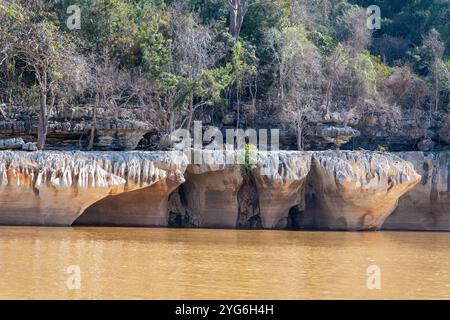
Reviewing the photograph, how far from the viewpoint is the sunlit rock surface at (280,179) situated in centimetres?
2450

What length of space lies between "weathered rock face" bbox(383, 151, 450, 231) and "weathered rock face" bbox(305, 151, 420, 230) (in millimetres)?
1918

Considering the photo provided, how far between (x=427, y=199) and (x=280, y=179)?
600 cm

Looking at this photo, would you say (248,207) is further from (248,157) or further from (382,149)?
(382,149)

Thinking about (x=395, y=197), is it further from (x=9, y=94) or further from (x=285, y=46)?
(x=9, y=94)

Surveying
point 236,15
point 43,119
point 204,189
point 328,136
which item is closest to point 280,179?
point 204,189

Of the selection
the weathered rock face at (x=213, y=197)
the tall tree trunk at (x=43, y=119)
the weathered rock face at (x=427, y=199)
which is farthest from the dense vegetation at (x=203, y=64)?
the weathered rock face at (x=427, y=199)

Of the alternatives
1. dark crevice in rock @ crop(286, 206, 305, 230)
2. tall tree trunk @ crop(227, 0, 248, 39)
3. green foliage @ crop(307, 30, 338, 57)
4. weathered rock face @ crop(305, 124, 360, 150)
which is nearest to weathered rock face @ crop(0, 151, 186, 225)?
dark crevice in rock @ crop(286, 206, 305, 230)

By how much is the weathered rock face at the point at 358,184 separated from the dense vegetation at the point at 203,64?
3759 millimetres

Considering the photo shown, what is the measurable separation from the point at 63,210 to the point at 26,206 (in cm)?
105

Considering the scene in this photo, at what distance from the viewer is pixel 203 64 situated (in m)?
29.2

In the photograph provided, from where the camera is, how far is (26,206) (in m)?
22.6

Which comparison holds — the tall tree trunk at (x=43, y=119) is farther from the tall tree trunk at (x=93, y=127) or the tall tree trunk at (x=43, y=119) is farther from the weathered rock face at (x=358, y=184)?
the weathered rock face at (x=358, y=184)

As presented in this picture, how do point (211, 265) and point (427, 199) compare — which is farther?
point (427, 199)
